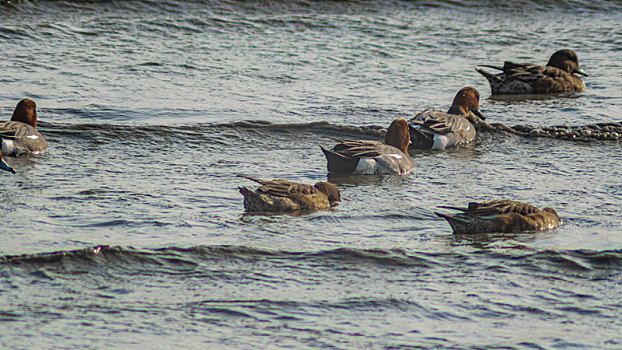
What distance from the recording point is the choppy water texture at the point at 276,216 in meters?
5.04

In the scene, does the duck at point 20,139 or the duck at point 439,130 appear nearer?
the duck at point 20,139

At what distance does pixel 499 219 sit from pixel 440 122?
4.16m

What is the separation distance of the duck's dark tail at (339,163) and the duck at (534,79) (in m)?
6.28

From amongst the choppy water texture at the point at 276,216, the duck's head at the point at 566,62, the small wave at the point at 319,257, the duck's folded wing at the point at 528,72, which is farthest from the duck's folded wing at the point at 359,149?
the duck's head at the point at 566,62

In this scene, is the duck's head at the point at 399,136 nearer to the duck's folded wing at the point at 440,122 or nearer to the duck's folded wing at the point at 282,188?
the duck's folded wing at the point at 440,122

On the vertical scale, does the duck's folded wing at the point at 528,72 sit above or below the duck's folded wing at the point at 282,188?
above

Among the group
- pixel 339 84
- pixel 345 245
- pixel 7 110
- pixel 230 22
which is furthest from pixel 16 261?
pixel 230 22

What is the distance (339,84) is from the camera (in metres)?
13.7

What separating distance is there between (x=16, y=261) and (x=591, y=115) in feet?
29.8

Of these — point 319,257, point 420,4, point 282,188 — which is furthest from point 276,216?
point 420,4

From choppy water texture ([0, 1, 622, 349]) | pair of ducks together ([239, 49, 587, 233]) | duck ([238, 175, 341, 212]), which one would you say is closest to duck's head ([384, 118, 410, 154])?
pair of ducks together ([239, 49, 587, 233])

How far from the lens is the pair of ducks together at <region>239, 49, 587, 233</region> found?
273 inches

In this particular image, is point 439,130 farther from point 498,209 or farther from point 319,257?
point 319,257

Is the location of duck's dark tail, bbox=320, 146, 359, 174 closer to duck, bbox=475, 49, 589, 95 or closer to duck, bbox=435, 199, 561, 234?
duck, bbox=435, 199, 561, 234
